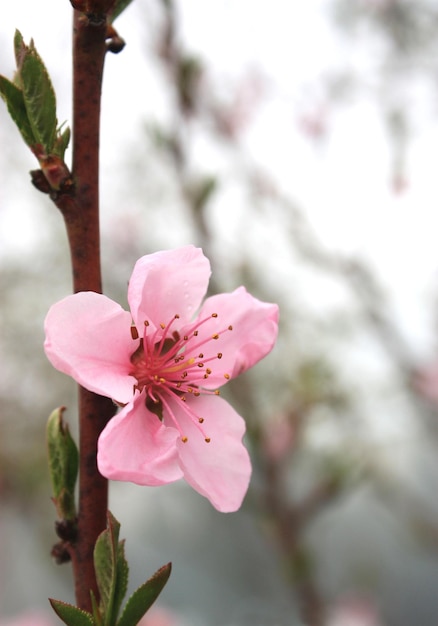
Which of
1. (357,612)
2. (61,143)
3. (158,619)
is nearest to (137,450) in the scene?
(61,143)

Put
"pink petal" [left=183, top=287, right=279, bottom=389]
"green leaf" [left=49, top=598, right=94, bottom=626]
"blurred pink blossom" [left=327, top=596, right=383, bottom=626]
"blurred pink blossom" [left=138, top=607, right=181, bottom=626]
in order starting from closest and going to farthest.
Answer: "green leaf" [left=49, top=598, right=94, bottom=626] < "pink petal" [left=183, top=287, right=279, bottom=389] < "blurred pink blossom" [left=138, top=607, right=181, bottom=626] < "blurred pink blossom" [left=327, top=596, right=383, bottom=626]

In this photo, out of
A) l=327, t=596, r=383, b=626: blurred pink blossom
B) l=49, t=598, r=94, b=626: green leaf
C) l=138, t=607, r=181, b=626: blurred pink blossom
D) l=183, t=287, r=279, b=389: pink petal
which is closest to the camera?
l=49, t=598, r=94, b=626: green leaf

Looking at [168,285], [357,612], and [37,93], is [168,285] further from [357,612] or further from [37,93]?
[357,612]

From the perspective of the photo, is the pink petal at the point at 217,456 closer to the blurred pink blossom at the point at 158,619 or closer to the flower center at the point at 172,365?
the flower center at the point at 172,365

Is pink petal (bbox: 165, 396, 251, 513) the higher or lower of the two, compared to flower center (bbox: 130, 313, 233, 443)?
lower

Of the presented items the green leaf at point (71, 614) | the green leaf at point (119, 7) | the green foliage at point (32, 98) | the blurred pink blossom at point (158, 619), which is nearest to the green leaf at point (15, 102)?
the green foliage at point (32, 98)

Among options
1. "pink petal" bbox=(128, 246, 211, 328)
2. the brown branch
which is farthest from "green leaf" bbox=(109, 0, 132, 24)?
"pink petal" bbox=(128, 246, 211, 328)

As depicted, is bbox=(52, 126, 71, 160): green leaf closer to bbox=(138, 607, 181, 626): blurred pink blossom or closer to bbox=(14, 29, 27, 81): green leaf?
bbox=(14, 29, 27, 81): green leaf

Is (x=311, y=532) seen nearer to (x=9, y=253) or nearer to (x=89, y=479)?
(x=9, y=253)
